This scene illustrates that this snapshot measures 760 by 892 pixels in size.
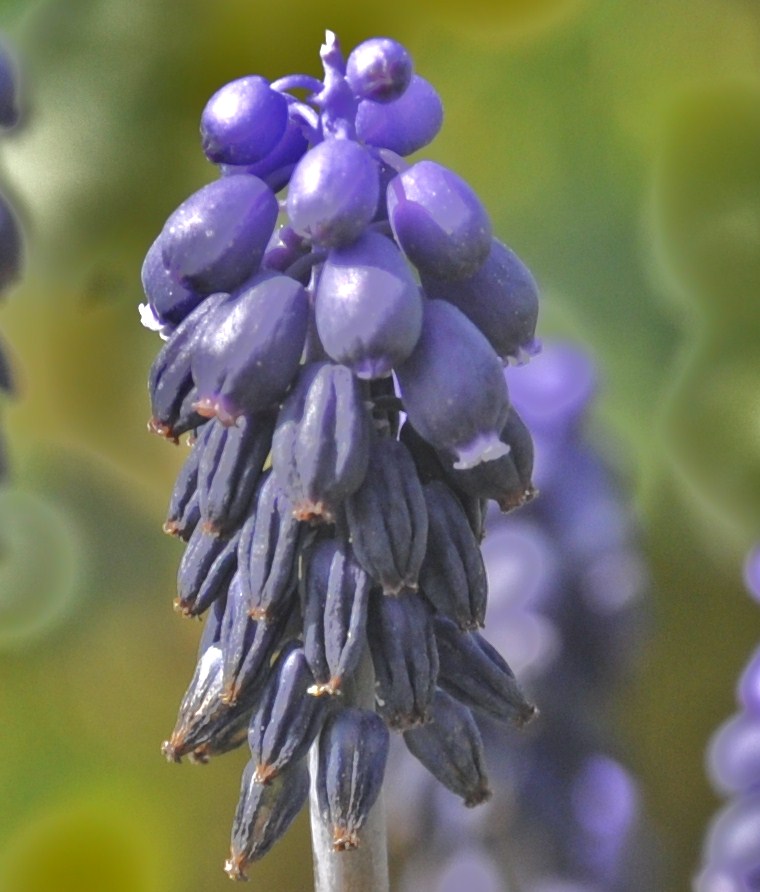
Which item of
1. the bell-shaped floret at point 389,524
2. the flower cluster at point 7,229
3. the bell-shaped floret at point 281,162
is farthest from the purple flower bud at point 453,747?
the flower cluster at point 7,229

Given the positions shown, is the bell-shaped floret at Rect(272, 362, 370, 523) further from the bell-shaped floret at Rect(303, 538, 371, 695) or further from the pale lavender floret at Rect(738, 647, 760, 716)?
the pale lavender floret at Rect(738, 647, 760, 716)

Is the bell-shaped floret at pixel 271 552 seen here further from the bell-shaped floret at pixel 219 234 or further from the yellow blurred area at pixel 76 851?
the yellow blurred area at pixel 76 851

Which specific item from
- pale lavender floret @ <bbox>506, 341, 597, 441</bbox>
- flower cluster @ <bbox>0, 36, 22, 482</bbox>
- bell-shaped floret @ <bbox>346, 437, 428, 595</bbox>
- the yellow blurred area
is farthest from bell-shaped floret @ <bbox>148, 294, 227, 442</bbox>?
the yellow blurred area

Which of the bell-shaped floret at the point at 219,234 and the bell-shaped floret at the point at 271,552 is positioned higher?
the bell-shaped floret at the point at 219,234

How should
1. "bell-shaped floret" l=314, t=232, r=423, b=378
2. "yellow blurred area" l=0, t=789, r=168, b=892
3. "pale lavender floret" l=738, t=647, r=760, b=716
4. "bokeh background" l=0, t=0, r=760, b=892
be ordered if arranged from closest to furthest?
"bell-shaped floret" l=314, t=232, r=423, b=378 < "pale lavender floret" l=738, t=647, r=760, b=716 < "bokeh background" l=0, t=0, r=760, b=892 < "yellow blurred area" l=0, t=789, r=168, b=892

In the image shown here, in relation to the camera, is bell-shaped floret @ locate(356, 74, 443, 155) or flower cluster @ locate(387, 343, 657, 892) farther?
flower cluster @ locate(387, 343, 657, 892)

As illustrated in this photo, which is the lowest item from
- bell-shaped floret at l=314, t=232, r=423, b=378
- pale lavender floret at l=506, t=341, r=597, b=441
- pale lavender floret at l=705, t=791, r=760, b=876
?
pale lavender floret at l=705, t=791, r=760, b=876

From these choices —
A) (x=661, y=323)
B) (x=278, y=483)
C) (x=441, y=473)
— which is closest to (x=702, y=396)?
(x=661, y=323)
